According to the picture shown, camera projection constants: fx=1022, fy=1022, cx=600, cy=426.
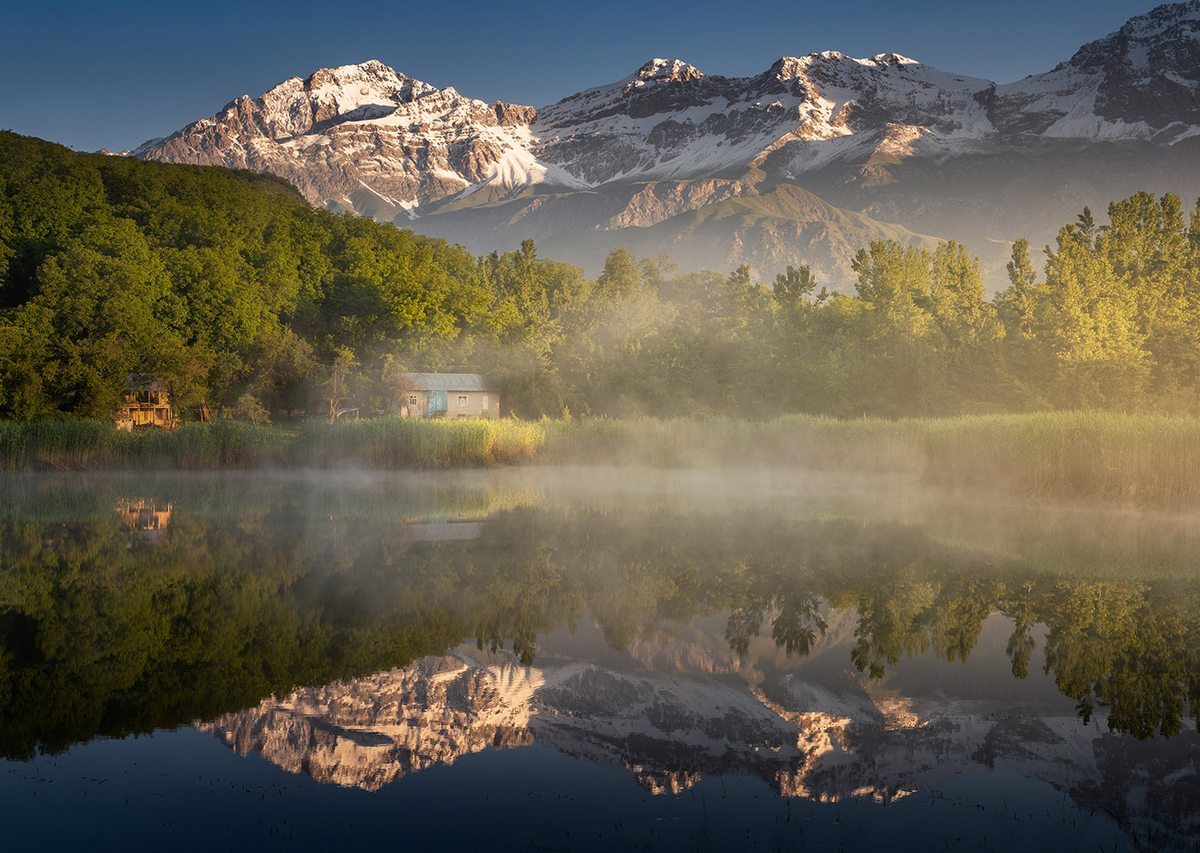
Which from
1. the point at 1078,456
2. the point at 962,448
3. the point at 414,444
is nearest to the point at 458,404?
the point at 414,444

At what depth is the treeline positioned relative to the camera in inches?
1800

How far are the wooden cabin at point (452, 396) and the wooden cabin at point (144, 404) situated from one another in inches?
678

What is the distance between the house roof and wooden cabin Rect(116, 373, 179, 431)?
1769 centimetres

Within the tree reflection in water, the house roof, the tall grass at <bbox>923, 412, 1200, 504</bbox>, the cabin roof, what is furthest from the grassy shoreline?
the house roof

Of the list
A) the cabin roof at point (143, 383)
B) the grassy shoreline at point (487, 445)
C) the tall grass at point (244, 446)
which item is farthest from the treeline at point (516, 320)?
the grassy shoreline at point (487, 445)

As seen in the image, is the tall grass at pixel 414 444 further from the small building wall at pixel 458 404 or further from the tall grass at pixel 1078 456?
the small building wall at pixel 458 404

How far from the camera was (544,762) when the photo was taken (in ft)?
27.5

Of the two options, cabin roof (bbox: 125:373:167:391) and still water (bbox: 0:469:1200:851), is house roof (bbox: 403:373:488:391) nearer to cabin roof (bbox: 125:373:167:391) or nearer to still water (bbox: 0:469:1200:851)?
cabin roof (bbox: 125:373:167:391)

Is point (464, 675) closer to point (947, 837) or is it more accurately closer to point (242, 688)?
point (242, 688)

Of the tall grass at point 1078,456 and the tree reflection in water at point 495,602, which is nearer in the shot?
the tree reflection in water at point 495,602

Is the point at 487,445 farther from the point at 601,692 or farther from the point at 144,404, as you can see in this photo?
the point at 601,692

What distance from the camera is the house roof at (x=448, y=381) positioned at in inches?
2928

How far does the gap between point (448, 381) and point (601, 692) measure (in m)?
66.6

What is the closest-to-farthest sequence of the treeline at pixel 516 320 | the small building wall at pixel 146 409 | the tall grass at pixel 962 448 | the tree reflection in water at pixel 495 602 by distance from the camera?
the tree reflection in water at pixel 495 602
the tall grass at pixel 962 448
the treeline at pixel 516 320
the small building wall at pixel 146 409
